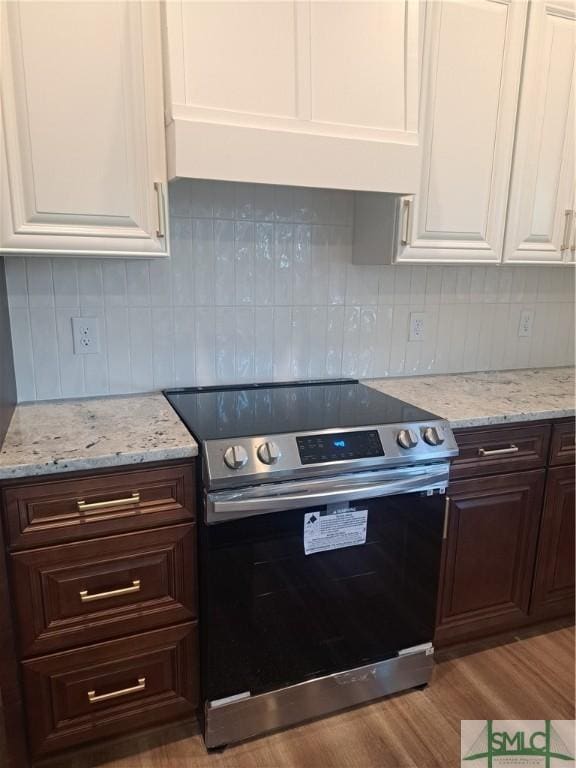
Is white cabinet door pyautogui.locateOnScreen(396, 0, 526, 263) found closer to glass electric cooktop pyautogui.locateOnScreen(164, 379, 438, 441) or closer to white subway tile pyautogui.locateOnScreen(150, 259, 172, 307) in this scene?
glass electric cooktop pyautogui.locateOnScreen(164, 379, 438, 441)

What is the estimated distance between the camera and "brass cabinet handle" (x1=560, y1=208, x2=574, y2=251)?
2.03 meters

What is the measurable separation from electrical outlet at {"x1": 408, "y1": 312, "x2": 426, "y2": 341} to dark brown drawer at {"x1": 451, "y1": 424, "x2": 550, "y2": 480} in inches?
24.9

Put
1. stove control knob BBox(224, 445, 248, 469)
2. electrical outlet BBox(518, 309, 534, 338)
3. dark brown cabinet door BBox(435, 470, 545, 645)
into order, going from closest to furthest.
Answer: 1. stove control knob BBox(224, 445, 248, 469)
2. dark brown cabinet door BBox(435, 470, 545, 645)
3. electrical outlet BBox(518, 309, 534, 338)

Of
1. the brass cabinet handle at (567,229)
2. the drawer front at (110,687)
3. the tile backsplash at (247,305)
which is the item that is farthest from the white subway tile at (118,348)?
the brass cabinet handle at (567,229)

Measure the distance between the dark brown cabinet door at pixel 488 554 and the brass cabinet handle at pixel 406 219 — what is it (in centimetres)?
83

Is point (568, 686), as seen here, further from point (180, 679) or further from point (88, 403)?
point (88, 403)

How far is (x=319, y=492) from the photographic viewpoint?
1.42 meters

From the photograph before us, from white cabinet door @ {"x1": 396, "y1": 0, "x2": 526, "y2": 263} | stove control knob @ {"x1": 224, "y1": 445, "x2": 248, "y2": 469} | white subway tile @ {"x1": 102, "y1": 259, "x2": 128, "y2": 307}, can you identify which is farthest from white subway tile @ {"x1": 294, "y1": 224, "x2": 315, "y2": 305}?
stove control knob @ {"x1": 224, "y1": 445, "x2": 248, "y2": 469}

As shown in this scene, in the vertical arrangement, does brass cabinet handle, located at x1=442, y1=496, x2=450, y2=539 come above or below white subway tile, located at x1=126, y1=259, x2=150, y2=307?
below

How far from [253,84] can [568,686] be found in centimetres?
214

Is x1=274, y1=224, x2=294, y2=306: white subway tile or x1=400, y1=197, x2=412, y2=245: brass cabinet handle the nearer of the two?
x1=400, y1=197, x2=412, y2=245: brass cabinet handle

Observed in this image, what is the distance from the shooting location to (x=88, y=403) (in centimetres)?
174

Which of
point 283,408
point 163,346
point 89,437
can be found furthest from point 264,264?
point 89,437

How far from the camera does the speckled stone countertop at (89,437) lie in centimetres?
A: 125
